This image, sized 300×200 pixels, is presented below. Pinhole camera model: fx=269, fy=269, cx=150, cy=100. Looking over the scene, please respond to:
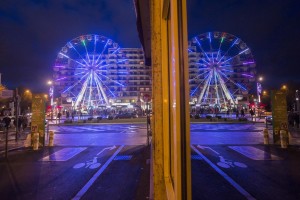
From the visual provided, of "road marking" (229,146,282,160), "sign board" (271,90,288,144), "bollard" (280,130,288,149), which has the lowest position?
"road marking" (229,146,282,160)

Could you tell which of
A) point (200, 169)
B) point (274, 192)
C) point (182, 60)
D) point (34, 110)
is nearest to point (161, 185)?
point (182, 60)

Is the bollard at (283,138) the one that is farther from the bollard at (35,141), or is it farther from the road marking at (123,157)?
the bollard at (35,141)

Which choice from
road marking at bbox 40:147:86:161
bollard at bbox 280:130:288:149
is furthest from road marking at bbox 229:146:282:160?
road marking at bbox 40:147:86:161

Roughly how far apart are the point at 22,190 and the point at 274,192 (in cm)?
588

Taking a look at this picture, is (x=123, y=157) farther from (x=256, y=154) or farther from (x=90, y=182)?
(x=256, y=154)

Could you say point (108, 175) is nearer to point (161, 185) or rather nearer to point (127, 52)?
point (161, 185)

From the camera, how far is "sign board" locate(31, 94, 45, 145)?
578 inches

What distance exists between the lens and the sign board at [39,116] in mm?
14688

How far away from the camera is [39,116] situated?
14922 mm

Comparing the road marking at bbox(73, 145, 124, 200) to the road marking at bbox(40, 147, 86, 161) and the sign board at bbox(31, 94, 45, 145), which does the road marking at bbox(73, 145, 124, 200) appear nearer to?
the road marking at bbox(40, 147, 86, 161)

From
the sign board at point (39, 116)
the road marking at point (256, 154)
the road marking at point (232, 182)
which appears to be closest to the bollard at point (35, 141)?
the sign board at point (39, 116)

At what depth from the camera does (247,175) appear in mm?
7641

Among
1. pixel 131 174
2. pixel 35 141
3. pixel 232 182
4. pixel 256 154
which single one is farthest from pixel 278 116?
pixel 35 141

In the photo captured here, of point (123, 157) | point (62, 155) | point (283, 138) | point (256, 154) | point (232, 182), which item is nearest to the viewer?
point (232, 182)
